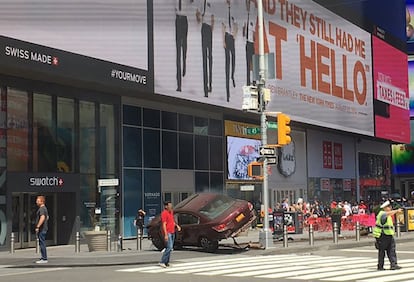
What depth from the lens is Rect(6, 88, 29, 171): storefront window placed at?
2589 cm

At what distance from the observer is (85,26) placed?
27266mm

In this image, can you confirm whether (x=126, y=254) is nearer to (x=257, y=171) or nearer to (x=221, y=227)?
(x=221, y=227)

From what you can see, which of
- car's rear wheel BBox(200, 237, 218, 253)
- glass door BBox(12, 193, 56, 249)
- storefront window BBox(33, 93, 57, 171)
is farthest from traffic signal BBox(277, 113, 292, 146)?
glass door BBox(12, 193, 56, 249)

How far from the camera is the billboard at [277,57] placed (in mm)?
32219

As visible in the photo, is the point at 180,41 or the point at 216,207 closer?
the point at 216,207

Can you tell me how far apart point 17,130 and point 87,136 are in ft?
13.7

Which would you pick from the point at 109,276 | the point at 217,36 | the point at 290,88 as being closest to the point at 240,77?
the point at 217,36

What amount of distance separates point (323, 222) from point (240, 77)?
9.76 metres

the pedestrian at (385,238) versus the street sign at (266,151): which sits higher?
the street sign at (266,151)

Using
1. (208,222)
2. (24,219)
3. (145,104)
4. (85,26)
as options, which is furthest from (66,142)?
(208,222)

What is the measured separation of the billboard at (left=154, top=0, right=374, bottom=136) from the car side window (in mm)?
6503

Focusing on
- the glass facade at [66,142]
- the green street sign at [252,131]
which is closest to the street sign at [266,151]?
the glass facade at [66,142]

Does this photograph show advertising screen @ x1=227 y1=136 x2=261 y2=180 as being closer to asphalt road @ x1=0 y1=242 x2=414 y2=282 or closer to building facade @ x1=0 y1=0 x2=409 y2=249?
building facade @ x1=0 y1=0 x2=409 y2=249

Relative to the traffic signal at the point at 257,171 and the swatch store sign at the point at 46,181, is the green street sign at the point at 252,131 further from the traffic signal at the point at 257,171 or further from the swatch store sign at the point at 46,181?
the traffic signal at the point at 257,171
